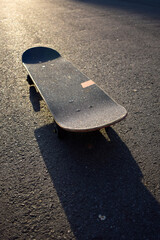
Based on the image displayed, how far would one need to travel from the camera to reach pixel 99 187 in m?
1.81

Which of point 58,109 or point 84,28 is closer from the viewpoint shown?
point 58,109

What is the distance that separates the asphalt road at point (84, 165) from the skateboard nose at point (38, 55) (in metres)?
0.36

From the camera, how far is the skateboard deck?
78.9 inches

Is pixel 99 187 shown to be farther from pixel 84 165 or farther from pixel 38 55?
pixel 38 55

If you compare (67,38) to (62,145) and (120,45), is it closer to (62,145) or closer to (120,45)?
(120,45)

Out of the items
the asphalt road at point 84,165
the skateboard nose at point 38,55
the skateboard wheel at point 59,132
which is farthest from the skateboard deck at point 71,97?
the asphalt road at point 84,165

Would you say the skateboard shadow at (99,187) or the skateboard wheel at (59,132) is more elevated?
the skateboard wheel at (59,132)

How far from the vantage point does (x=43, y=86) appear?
2.60 meters

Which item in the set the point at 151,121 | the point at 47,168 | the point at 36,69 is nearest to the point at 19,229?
the point at 47,168

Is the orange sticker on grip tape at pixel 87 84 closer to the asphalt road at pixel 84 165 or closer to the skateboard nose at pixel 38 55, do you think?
the asphalt road at pixel 84 165

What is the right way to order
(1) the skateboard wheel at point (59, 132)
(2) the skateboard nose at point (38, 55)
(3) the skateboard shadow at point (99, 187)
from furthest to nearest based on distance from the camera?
(2) the skateboard nose at point (38, 55), (1) the skateboard wheel at point (59, 132), (3) the skateboard shadow at point (99, 187)

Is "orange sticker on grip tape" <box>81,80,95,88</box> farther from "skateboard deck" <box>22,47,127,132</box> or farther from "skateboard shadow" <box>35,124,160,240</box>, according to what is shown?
"skateboard shadow" <box>35,124,160,240</box>

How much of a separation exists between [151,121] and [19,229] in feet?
6.33

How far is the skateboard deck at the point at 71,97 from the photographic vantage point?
2.00 m
